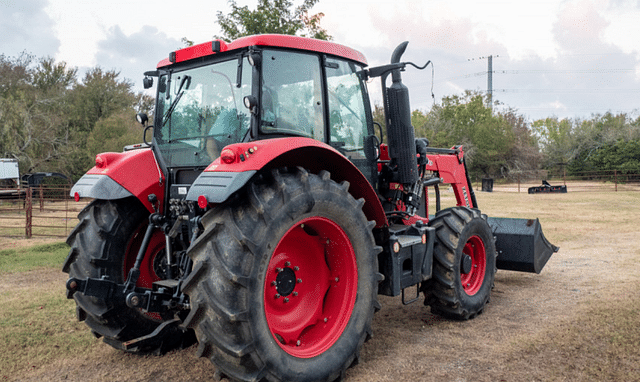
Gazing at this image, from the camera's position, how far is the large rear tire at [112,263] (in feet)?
11.9

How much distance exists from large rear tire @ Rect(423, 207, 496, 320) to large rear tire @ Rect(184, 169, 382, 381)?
4.13ft

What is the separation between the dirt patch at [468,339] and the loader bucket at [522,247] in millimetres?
295

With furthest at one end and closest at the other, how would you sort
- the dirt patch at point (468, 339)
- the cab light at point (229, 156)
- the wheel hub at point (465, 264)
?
the wheel hub at point (465, 264) → the dirt patch at point (468, 339) → the cab light at point (229, 156)

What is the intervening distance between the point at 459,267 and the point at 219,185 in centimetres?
271

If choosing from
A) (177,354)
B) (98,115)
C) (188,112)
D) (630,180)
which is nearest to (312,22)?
(188,112)

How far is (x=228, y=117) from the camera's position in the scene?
3637mm

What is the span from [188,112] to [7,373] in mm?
2345

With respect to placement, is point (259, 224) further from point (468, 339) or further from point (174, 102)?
point (468, 339)

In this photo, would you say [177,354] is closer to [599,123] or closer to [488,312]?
[488,312]

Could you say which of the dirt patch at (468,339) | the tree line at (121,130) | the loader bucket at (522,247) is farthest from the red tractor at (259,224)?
the tree line at (121,130)

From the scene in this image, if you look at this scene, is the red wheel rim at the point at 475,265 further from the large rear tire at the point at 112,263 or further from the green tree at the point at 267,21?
the green tree at the point at 267,21

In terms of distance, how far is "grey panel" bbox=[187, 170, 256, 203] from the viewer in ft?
8.99

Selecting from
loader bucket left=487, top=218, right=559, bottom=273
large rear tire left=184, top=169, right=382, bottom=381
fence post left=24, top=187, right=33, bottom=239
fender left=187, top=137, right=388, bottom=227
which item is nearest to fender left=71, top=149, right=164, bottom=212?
fender left=187, top=137, right=388, bottom=227

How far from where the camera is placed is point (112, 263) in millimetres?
3711
